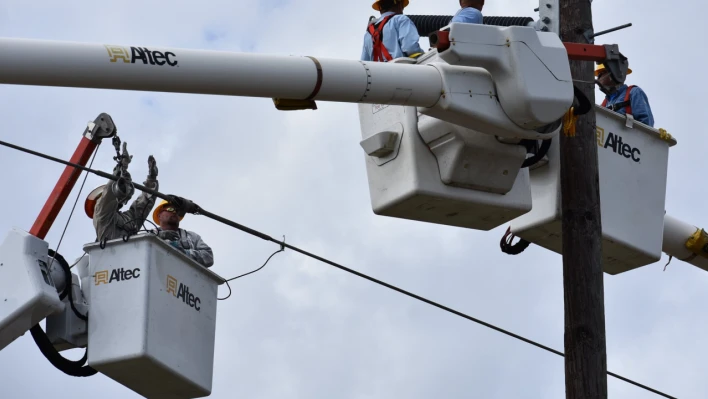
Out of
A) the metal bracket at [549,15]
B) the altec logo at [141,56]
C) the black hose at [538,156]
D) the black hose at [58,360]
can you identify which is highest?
the metal bracket at [549,15]

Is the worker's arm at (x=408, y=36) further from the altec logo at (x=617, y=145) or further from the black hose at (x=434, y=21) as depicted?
the altec logo at (x=617, y=145)

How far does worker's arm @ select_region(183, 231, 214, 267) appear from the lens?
419 inches

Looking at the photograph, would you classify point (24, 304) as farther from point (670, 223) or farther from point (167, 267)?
point (670, 223)

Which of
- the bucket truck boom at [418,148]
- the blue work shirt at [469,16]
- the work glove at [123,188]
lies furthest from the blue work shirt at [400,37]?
the work glove at [123,188]

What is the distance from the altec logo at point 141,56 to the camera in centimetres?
817

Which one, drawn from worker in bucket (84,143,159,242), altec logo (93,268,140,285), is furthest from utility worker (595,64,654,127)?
altec logo (93,268,140,285)

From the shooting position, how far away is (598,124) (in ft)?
35.2

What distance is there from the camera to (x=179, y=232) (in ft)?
36.9

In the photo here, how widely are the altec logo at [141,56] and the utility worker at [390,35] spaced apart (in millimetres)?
2174

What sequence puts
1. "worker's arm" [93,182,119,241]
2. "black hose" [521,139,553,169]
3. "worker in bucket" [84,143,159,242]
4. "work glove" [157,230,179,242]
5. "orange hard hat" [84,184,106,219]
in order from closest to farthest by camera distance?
"black hose" [521,139,553,169] < "worker in bucket" [84,143,159,242] < "worker's arm" [93,182,119,241] < "orange hard hat" [84,184,106,219] < "work glove" [157,230,179,242]

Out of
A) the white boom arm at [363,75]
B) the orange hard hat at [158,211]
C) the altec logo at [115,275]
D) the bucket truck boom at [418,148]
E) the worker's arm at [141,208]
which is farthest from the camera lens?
the orange hard hat at [158,211]

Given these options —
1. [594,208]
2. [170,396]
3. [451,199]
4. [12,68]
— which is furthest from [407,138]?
[12,68]

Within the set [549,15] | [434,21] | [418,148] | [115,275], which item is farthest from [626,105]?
[115,275]

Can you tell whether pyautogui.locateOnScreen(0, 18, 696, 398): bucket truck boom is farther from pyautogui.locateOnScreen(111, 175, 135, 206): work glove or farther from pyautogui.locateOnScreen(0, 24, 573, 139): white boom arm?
pyautogui.locateOnScreen(111, 175, 135, 206): work glove
